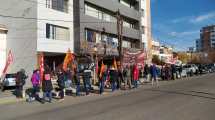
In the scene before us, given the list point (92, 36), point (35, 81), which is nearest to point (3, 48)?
point (92, 36)

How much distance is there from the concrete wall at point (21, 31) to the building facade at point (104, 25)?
629 cm

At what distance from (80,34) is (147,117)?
28.5 meters

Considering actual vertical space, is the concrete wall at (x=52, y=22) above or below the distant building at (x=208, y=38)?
below

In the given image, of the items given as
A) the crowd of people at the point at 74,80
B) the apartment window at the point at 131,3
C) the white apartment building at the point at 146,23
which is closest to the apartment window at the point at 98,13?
the apartment window at the point at 131,3

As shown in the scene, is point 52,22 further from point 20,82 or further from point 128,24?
point 128,24

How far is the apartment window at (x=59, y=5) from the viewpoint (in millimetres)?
37500

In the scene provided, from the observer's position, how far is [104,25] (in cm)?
4706

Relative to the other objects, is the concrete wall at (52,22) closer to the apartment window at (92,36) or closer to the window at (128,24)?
the apartment window at (92,36)

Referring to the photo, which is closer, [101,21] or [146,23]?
[101,21]

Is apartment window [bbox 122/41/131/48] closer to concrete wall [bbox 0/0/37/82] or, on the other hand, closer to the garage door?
concrete wall [bbox 0/0/37/82]

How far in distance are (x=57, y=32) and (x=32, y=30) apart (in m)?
3.44

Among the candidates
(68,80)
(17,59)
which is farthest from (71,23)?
(68,80)

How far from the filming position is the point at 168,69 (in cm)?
4331

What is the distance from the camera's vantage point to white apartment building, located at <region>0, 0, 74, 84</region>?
3534 centimetres
